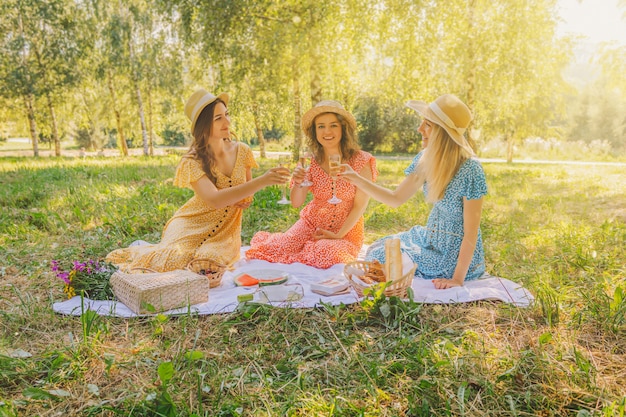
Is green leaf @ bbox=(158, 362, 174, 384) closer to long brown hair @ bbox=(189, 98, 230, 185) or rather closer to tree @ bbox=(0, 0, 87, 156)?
long brown hair @ bbox=(189, 98, 230, 185)

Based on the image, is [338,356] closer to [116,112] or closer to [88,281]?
[88,281]

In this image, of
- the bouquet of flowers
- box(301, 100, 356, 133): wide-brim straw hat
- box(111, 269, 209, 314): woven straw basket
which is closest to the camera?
box(111, 269, 209, 314): woven straw basket

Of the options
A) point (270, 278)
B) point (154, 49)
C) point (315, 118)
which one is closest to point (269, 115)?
point (154, 49)

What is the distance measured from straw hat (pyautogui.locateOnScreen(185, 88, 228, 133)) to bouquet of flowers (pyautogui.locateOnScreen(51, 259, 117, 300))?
159 centimetres

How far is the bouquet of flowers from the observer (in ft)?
11.3

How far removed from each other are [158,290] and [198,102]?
1860mm

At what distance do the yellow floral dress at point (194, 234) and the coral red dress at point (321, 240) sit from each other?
42 cm

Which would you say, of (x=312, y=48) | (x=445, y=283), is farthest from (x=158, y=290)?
(x=312, y=48)

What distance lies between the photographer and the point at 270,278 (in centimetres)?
376

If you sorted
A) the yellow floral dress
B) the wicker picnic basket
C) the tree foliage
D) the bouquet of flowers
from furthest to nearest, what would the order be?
the tree foliage < the yellow floral dress < the wicker picnic basket < the bouquet of flowers

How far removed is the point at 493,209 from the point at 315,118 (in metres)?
4.23

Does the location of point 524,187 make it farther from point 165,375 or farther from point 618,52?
point 165,375

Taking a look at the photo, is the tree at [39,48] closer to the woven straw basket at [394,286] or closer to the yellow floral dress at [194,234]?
the yellow floral dress at [194,234]

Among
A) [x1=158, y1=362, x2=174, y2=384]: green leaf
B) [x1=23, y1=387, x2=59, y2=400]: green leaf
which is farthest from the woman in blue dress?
[x1=23, y1=387, x2=59, y2=400]: green leaf
